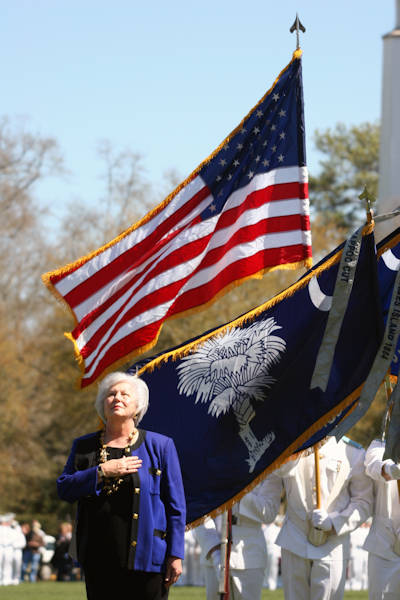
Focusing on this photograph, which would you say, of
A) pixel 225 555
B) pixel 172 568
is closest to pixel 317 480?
pixel 225 555

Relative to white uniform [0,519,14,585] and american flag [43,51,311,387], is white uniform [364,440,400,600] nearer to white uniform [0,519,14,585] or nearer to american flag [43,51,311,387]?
american flag [43,51,311,387]

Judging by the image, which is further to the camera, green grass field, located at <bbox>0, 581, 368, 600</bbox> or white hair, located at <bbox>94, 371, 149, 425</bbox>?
green grass field, located at <bbox>0, 581, 368, 600</bbox>

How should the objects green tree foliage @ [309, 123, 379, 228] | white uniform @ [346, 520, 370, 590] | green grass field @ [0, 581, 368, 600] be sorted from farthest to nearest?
green tree foliage @ [309, 123, 379, 228] < white uniform @ [346, 520, 370, 590] < green grass field @ [0, 581, 368, 600]

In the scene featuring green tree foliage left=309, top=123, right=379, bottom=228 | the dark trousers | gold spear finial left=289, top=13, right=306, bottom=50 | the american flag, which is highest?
green tree foliage left=309, top=123, right=379, bottom=228

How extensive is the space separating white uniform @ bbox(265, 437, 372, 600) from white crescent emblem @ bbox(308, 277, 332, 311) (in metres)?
1.82

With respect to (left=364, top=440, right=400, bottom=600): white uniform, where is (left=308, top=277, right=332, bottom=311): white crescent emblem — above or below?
above

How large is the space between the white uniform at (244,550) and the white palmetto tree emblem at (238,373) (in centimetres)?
189

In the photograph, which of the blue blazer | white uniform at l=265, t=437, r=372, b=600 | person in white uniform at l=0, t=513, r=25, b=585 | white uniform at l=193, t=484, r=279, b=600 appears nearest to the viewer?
the blue blazer

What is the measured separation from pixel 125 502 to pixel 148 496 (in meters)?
0.13

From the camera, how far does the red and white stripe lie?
9.98 meters

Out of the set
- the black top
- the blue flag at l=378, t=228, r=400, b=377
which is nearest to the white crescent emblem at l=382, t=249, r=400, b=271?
the blue flag at l=378, t=228, r=400, b=377

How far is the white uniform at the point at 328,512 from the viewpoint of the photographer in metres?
9.81

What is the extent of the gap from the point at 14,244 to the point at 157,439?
4503cm

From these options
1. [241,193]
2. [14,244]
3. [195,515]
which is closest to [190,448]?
[195,515]
